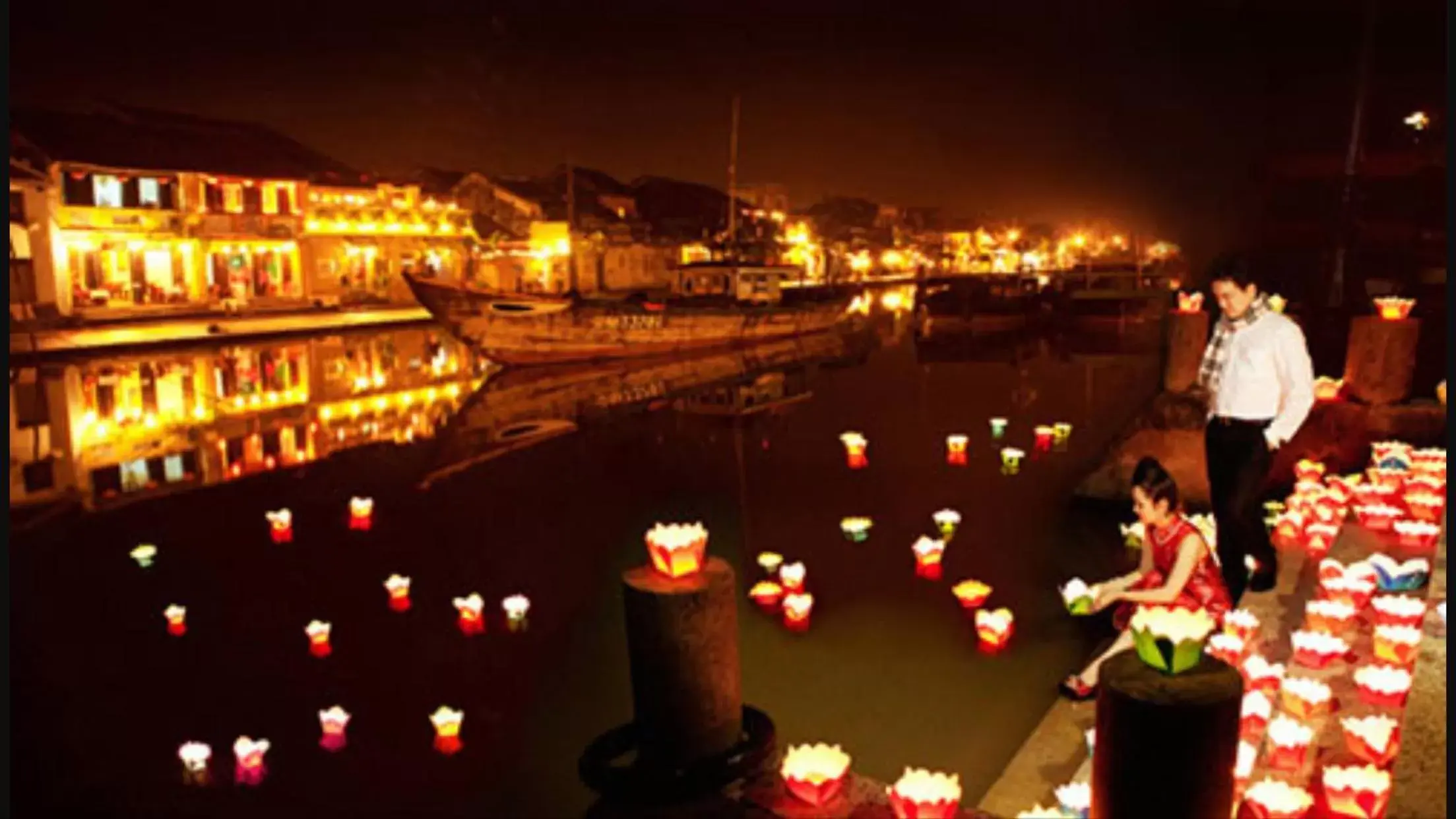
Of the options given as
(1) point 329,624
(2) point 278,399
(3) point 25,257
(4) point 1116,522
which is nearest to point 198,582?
(1) point 329,624

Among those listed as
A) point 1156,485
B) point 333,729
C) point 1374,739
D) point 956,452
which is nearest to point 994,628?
point 1156,485

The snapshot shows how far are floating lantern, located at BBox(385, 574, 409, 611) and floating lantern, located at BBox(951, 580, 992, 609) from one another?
3531 mm

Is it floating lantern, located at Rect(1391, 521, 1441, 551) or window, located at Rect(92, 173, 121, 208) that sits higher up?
window, located at Rect(92, 173, 121, 208)

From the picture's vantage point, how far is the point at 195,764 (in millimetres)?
4309

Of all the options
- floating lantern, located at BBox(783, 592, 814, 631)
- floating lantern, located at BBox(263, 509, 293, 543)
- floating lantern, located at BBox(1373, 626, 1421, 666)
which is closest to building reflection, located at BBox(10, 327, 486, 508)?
floating lantern, located at BBox(263, 509, 293, 543)

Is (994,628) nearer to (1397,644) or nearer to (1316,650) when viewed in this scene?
(1316,650)

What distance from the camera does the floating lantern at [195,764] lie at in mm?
4277

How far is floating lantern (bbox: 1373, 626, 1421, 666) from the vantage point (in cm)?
398

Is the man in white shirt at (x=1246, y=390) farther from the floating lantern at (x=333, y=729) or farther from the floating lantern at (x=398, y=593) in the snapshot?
the floating lantern at (x=398, y=593)

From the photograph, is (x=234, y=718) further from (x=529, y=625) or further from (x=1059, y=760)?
(x=1059, y=760)

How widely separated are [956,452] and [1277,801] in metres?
7.37

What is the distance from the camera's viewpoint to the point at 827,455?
10945 mm

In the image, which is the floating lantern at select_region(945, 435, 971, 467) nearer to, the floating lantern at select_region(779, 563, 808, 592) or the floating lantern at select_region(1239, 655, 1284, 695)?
the floating lantern at select_region(779, 563, 808, 592)

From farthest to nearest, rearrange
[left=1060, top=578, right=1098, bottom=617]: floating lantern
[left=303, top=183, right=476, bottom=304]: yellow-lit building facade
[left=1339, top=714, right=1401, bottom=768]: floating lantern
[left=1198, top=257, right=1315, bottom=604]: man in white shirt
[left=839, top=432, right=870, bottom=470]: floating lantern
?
[left=303, top=183, right=476, bottom=304]: yellow-lit building facade, [left=839, top=432, right=870, bottom=470]: floating lantern, [left=1060, top=578, right=1098, bottom=617]: floating lantern, [left=1198, top=257, right=1315, bottom=604]: man in white shirt, [left=1339, top=714, right=1401, bottom=768]: floating lantern
